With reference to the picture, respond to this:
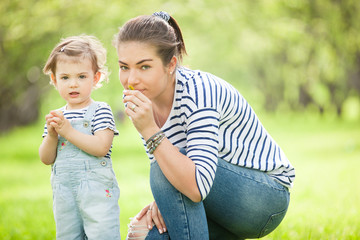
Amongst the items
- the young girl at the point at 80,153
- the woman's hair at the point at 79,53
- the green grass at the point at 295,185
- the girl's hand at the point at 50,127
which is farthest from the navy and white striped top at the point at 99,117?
the green grass at the point at 295,185

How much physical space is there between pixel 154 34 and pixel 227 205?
3.30 feet

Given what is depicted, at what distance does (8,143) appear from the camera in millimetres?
13789

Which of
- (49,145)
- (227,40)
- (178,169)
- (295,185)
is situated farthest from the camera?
(227,40)

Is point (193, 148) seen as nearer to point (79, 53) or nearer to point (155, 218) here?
point (155, 218)

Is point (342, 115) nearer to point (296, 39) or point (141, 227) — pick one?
point (296, 39)

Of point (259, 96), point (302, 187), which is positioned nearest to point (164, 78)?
point (302, 187)

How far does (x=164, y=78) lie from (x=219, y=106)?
13.4 inches

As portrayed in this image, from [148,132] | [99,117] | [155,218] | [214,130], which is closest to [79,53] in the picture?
[99,117]

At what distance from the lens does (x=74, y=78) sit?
2.47 metres

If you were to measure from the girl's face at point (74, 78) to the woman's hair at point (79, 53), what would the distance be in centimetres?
3

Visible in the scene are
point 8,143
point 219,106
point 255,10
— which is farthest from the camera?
point 8,143

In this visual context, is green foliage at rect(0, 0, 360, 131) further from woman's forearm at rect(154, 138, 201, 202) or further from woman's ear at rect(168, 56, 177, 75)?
woman's forearm at rect(154, 138, 201, 202)

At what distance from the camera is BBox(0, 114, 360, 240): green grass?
3.66 metres

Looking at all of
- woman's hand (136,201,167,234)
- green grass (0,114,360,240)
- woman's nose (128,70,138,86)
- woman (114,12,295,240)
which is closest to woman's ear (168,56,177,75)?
woman (114,12,295,240)
